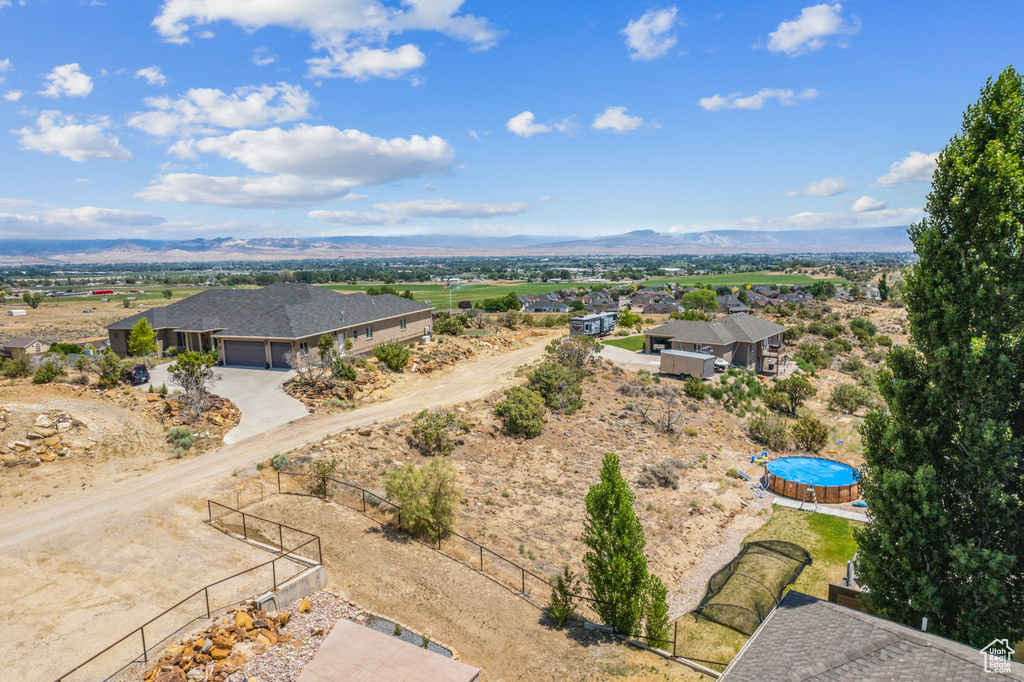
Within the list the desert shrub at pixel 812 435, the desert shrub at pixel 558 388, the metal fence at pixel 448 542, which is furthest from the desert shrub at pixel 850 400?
the metal fence at pixel 448 542

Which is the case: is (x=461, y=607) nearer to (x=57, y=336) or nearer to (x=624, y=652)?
(x=624, y=652)

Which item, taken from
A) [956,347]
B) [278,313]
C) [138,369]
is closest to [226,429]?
[138,369]

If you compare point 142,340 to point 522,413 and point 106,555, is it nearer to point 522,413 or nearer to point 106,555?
point 106,555

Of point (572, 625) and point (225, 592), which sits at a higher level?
point (225, 592)

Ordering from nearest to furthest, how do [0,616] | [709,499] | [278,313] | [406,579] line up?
[0,616] < [406,579] < [709,499] < [278,313]

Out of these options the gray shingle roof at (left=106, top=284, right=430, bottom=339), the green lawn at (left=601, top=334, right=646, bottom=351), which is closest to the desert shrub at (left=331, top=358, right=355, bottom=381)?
the gray shingle roof at (left=106, top=284, right=430, bottom=339)

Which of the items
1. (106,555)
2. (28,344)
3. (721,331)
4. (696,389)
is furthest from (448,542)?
(28,344)

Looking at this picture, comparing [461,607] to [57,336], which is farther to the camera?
[57,336]
